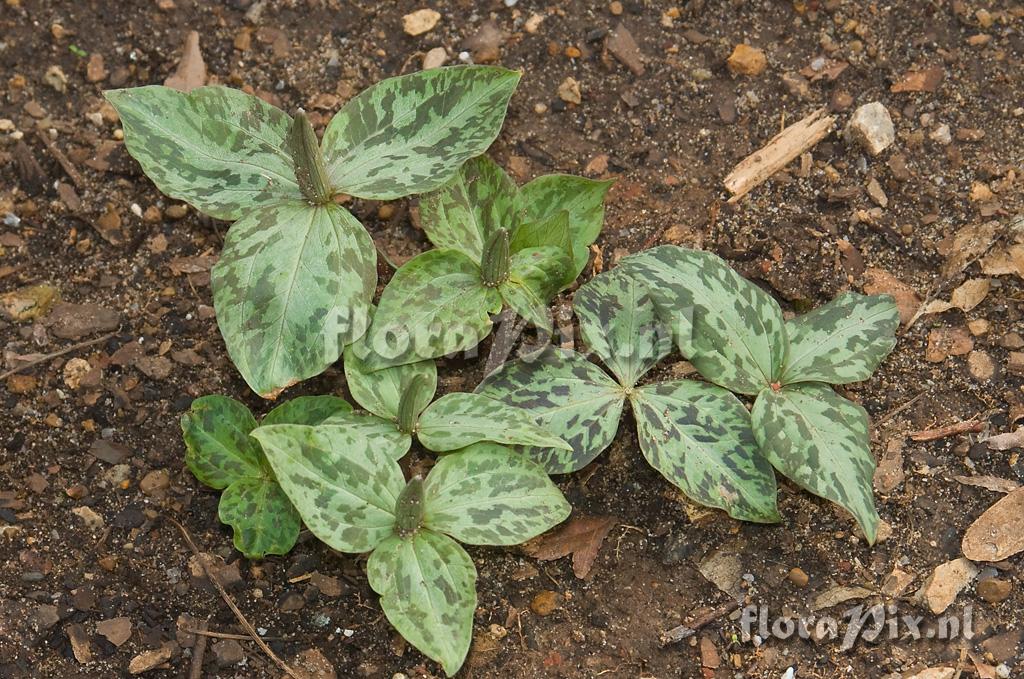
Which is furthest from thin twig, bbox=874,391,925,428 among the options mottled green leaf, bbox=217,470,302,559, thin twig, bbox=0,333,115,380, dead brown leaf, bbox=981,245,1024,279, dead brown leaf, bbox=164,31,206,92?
dead brown leaf, bbox=164,31,206,92

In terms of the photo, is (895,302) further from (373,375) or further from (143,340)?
(143,340)

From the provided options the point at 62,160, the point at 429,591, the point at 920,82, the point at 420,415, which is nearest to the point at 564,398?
the point at 420,415

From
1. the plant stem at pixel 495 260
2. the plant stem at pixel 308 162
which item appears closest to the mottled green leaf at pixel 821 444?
the plant stem at pixel 495 260

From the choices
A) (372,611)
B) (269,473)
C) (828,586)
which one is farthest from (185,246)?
(828,586)

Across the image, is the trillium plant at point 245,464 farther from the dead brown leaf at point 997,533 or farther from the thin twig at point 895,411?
the dead brown leaf at point 997,533

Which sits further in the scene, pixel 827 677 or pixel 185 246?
pixel 185 246

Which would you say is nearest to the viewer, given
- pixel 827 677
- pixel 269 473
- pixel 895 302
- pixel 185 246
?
pixel 827 677

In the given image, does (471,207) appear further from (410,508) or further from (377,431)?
(410,508)
